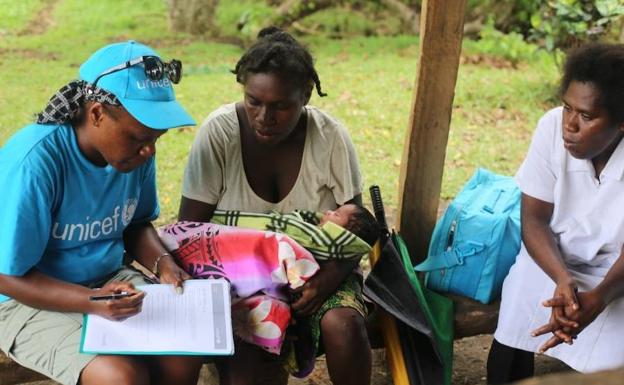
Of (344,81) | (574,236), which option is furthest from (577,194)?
(344,81)

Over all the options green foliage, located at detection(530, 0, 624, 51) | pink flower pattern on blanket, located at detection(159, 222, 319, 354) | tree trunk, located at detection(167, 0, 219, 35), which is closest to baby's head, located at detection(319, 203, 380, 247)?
pink flower pattern on blanket, located at detection(159, 222, 319, 354)

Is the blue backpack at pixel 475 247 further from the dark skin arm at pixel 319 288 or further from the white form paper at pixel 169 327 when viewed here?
the white form paper at pixel 169 327

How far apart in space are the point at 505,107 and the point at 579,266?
446 centimetres

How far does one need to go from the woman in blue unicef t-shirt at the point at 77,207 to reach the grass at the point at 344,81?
2.48m

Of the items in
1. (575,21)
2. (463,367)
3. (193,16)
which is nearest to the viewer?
(463,367)

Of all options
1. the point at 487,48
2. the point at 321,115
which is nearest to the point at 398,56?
the point at 487,48

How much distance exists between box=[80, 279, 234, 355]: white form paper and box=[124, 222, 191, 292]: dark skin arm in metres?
0.11

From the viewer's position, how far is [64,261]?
249cm

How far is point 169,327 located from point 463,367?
1.89 meters

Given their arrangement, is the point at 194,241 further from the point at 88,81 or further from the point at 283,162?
the point at 88,81

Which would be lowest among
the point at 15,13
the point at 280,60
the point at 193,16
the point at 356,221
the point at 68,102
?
the point at 356,221

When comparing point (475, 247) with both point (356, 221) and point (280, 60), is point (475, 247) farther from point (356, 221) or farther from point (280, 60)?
point (280, 60)

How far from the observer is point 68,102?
7.80ft

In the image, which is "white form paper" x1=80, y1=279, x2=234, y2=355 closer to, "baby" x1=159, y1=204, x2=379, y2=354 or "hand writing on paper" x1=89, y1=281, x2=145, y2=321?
Answer: "hand writing on paper" x1=89, y1=281, x2=145, y2=321
